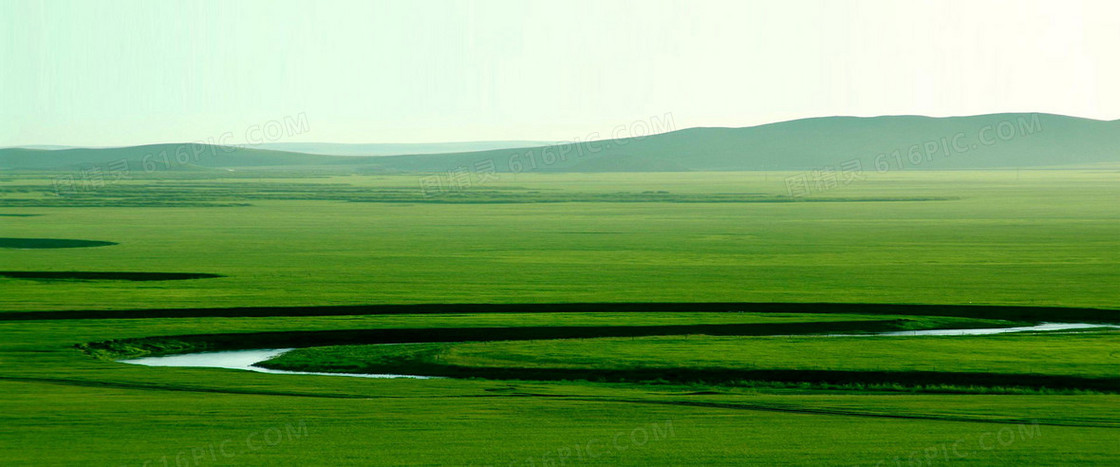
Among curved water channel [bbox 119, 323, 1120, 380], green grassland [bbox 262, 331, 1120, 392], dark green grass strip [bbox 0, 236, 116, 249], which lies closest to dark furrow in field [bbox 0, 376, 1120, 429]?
green grassland [bbox 262, 331, 1120, 392]

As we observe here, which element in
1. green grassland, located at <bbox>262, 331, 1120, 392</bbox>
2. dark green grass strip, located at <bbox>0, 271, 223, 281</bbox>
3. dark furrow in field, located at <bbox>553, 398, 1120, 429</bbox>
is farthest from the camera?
dark green grass strip, located at <bbox>0, 271, 223, 281</bbox>

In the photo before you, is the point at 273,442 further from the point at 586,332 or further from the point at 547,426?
the point at 586,332

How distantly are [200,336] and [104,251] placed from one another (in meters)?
30.8

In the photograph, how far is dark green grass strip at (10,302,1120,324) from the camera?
36.1 meters

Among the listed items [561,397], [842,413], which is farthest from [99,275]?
[842,413]

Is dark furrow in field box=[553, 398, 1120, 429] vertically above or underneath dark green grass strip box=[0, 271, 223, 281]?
underneath

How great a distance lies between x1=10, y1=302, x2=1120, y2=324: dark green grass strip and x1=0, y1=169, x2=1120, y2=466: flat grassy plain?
0.72 metres

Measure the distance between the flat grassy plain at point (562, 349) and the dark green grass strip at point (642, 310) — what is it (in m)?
0.72

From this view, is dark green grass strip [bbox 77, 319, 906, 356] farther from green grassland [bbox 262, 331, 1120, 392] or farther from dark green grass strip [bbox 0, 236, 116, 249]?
dark green grass strip [bbox 0, 236, 116, 249]

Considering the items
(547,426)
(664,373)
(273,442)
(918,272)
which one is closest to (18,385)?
(273,442)

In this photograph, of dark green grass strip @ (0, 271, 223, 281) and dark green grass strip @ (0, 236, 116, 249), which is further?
dark green grass strip @ (0, 236, 116, 249)

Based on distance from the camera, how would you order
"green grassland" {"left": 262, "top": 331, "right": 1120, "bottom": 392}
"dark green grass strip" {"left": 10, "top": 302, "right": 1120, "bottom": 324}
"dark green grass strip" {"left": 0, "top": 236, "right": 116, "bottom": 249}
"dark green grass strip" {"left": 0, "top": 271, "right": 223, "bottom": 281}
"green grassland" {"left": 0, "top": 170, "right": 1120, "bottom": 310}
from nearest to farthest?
"green grassland" {"left": 262, "top": 331, "right": 1120, "bottom": 392} < "dark green grass strip" {"left": 10, "top": 302, "right": 1120, "bottom": 324} < "green grassland" {"left": 0, "top": 170, "right": 1120, "bottom": 310} < "dark green grass strip" {"left": 0, "top": 271, "right": 223, "bottom": 281} < "dark green grass strip" {"left": 0, "top": 236, "right": 116, "bottom": 249}

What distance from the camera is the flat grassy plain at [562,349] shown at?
19016 millimetres

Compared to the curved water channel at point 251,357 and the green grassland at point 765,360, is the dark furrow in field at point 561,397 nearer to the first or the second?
the green grassland at point 765,360
